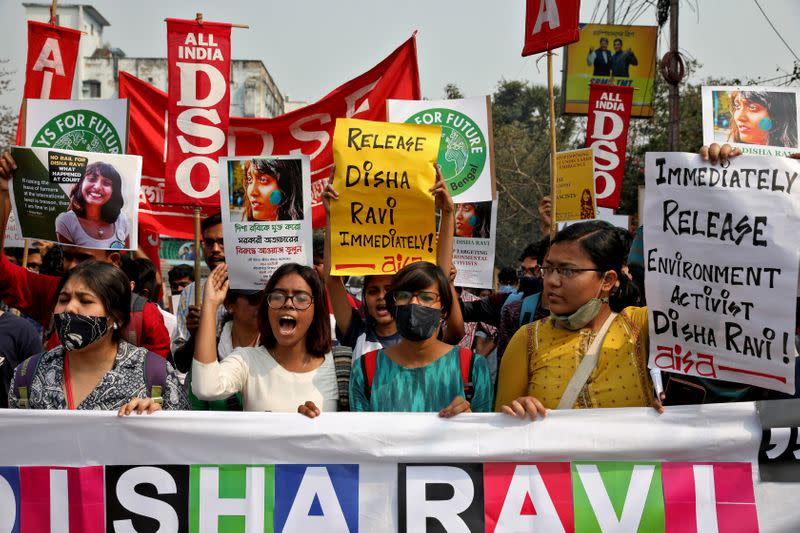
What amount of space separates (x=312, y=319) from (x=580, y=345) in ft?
3.68

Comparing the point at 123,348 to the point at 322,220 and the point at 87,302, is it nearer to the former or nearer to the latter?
the point at 87,302

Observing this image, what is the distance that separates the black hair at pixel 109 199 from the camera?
205 inches

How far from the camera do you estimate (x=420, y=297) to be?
12.7 ft

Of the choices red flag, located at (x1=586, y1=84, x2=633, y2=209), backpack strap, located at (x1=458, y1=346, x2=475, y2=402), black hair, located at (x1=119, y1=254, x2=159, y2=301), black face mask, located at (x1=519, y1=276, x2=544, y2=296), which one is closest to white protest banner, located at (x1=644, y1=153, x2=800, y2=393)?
backpack strap, located at (x1=458, y1=346, x2=475, y2=402)

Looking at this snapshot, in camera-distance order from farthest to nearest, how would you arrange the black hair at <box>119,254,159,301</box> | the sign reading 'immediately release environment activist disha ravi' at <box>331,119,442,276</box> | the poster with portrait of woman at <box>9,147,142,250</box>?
the black hair at <box>119,254,159,301</box> → the poster with portrait of woman at <box>9,147,142,250</box> → the sign reading 'immediately release environment activist disha ravi' at <box>331,119,442,276</box>

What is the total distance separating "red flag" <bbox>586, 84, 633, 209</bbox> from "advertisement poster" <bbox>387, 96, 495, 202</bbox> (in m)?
4.79

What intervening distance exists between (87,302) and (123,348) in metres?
0.23

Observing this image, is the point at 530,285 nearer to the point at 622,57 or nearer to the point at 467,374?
the point at 467,374

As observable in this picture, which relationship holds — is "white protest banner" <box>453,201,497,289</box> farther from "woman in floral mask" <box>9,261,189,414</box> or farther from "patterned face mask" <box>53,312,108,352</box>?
"patterned face mask" <box>53,312,108,352</box>

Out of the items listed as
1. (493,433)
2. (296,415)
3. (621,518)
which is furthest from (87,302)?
(621,518)

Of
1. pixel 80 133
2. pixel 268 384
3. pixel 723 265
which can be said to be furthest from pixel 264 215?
pixel 80 133

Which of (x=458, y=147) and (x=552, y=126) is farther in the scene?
(x=552, y=126)

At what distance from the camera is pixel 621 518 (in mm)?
3422

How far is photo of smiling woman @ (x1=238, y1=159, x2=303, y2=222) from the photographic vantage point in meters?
4.85
